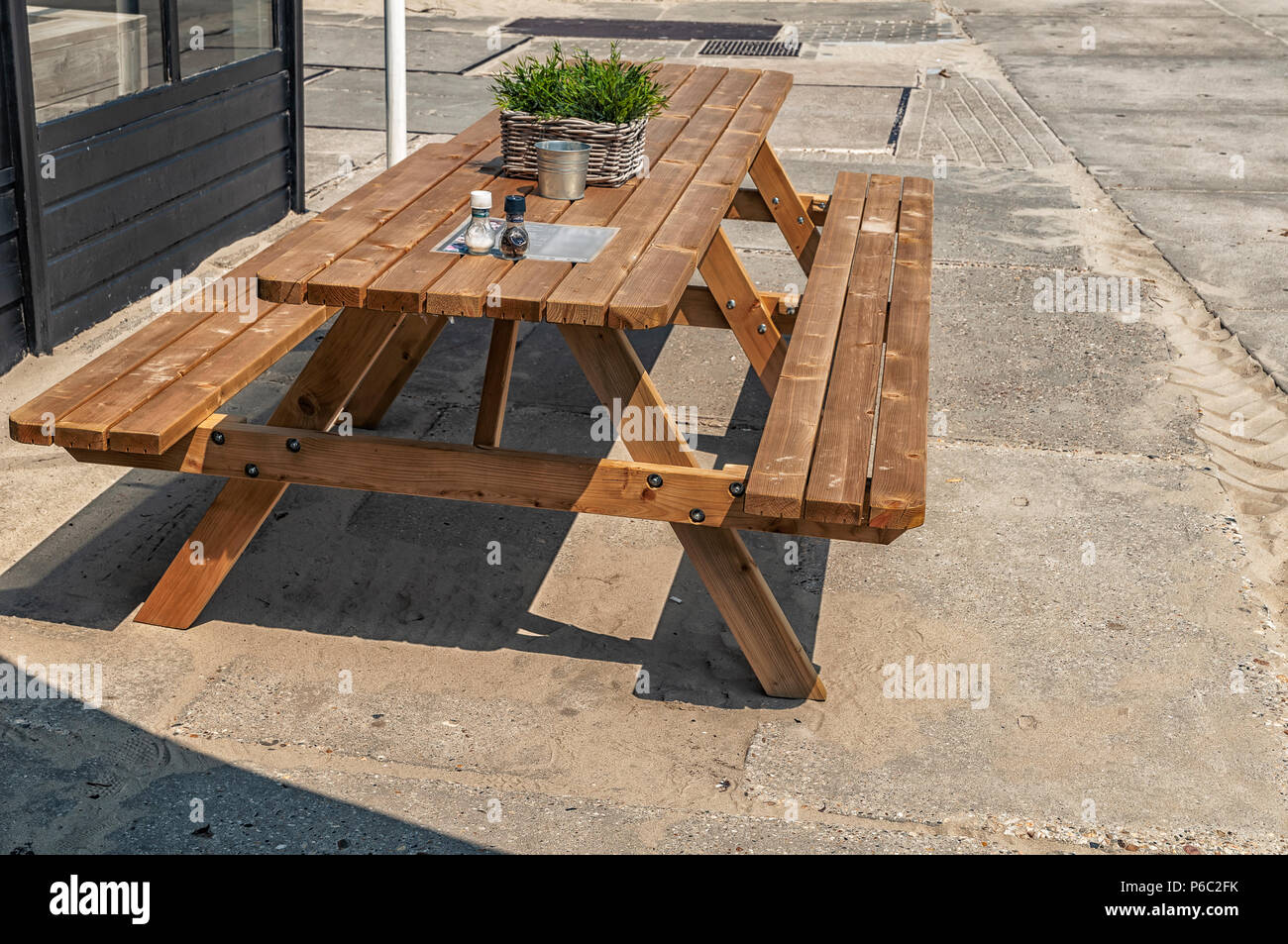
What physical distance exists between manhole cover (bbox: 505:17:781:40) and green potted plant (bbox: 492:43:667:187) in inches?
371

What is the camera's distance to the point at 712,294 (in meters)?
4.58

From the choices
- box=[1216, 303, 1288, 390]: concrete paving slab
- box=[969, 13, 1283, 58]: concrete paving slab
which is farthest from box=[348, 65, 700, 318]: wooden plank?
box=[969, 13, 1283, 58]: concrete paving slab

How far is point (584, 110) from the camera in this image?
3654 millimetres

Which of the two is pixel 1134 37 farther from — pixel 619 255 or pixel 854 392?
pixel 619 255

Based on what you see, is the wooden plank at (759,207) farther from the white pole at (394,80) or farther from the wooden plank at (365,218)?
the white pole at (394,80)

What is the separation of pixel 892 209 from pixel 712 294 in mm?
984

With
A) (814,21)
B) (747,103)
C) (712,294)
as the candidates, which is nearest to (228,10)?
(747,103)

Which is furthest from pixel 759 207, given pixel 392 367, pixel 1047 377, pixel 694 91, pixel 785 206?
pixel 392 367

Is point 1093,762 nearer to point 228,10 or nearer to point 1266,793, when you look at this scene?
point 1266,793

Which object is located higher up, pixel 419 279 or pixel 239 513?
pixel 419 279

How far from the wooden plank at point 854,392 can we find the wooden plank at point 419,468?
0.24m

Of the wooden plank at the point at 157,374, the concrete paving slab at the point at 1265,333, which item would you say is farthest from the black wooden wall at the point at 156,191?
the concrete paving slab at the point at 1265,333

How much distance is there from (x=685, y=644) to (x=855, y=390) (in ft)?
2.65

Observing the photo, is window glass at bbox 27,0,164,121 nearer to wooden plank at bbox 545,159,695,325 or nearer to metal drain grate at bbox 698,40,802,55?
A: wooden plank at bbox 545,159,695,325
